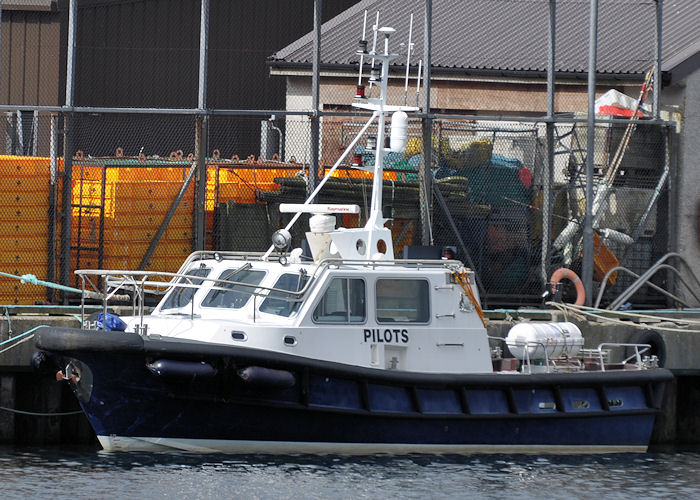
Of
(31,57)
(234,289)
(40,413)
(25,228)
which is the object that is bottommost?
(40,413)

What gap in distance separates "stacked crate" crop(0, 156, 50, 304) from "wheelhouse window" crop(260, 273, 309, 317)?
3812mm

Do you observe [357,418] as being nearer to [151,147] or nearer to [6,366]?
[6,366]

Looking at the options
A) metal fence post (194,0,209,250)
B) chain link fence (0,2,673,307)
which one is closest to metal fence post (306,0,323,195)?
chain link fence (0,2,673,307)

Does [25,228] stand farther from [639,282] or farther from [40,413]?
[639,282]

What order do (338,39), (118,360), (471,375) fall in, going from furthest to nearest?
(338,39), (471,375), (118,360)

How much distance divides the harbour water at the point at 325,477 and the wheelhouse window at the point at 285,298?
1422 mm

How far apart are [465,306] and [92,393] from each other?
3863mm

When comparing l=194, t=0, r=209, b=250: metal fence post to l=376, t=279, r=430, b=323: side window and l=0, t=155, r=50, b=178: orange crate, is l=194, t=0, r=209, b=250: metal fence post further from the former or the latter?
l=376, t=279, r=430, b=323: side window

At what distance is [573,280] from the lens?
15.9 metres

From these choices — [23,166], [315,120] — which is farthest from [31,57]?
[315,120]

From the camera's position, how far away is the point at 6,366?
13688 mm

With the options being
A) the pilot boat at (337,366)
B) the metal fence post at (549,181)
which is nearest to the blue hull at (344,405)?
the pilot boat at (337,366)

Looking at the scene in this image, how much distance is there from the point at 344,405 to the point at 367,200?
14.4 feet

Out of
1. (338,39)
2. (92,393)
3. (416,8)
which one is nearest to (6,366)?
(92,393)
